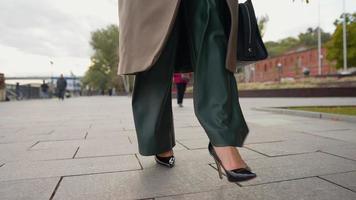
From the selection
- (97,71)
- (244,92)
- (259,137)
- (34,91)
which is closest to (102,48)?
(97,71)

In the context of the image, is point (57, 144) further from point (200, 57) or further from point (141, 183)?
point (200, 57)

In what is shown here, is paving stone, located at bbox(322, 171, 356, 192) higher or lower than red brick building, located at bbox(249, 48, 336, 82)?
lower

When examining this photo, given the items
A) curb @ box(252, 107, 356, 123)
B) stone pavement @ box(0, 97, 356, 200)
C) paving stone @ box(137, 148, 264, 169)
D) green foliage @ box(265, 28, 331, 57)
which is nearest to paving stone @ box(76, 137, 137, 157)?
stone pavement @ box(0, 97, 356, 200)

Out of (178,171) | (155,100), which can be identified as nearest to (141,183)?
(178,171)

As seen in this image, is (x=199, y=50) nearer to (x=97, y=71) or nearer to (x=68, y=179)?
(x=68, y=179)

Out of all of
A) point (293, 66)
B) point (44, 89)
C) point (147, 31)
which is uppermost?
point (293, 66)

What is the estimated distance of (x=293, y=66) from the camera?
76875 millimetres

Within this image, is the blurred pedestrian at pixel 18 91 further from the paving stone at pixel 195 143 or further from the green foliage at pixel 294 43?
the green foliage at pixel 294 43

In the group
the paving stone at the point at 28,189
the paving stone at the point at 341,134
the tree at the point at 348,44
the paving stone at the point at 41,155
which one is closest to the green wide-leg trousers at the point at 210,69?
the paving stone at the point at 28,189

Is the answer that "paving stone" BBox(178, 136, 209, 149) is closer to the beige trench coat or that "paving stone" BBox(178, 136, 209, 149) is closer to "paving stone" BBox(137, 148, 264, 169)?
"paving stone" BBox(137, 148, 264, 169)

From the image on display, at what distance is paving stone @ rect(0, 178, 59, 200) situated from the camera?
199 centimetres

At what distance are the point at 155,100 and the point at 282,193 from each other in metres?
0.92

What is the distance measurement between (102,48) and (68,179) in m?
64.0

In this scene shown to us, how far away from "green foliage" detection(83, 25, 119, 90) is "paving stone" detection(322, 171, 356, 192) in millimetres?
59626
